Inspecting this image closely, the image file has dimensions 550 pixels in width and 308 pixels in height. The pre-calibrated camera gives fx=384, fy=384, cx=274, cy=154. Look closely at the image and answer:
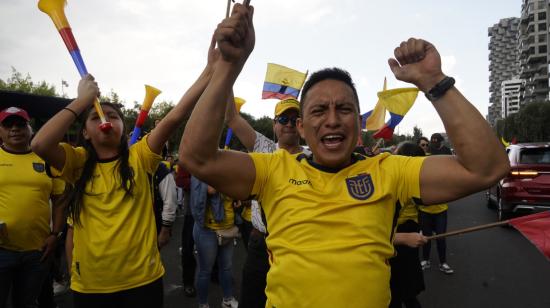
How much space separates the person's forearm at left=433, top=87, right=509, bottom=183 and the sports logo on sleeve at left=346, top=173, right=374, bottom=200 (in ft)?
1.26

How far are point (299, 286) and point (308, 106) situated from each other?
81 centimetres

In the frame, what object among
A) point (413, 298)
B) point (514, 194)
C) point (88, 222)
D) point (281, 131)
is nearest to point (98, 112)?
point (88, 222)

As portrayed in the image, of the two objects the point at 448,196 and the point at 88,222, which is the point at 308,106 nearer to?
the point at 448,196

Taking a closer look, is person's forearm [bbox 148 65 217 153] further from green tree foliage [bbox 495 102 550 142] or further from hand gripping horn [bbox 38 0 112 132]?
green tree foliage [bbox 495 102 550 142]

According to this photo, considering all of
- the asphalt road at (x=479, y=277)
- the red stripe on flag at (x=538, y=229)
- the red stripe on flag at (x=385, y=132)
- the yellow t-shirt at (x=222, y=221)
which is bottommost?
the asphalt road at (x=479, y=277)

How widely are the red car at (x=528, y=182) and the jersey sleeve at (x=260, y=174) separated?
789cm

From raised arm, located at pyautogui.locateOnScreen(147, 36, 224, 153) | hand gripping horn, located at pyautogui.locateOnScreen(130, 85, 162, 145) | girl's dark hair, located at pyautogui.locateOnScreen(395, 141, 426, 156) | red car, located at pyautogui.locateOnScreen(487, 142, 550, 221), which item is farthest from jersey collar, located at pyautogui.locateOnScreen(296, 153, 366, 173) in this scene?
red car, located at pyautogui.locateOnScreen(487, 142, 550, 221)

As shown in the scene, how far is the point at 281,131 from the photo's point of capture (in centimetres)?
332

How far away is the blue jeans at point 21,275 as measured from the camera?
3215 millimetres

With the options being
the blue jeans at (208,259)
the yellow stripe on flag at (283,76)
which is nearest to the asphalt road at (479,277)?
the blue jeans at (208,259)

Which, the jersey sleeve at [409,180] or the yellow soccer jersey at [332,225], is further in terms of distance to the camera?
the jersey sleeve at [409,180]

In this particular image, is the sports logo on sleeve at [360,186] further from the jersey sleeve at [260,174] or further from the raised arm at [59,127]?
the raised arm at [59,127]

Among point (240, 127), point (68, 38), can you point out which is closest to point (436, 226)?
point (240, 127)

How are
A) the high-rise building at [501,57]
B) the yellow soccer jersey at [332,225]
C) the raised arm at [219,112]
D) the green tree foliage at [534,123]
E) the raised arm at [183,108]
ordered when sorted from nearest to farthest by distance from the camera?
1. the raised arm at [219,112]
2. the yellow soccer jersey at [332,225]
3. the raised arm at [183,108]
4. the green tree foliage at [534,123]
5. the high-rise building at [501,57]
